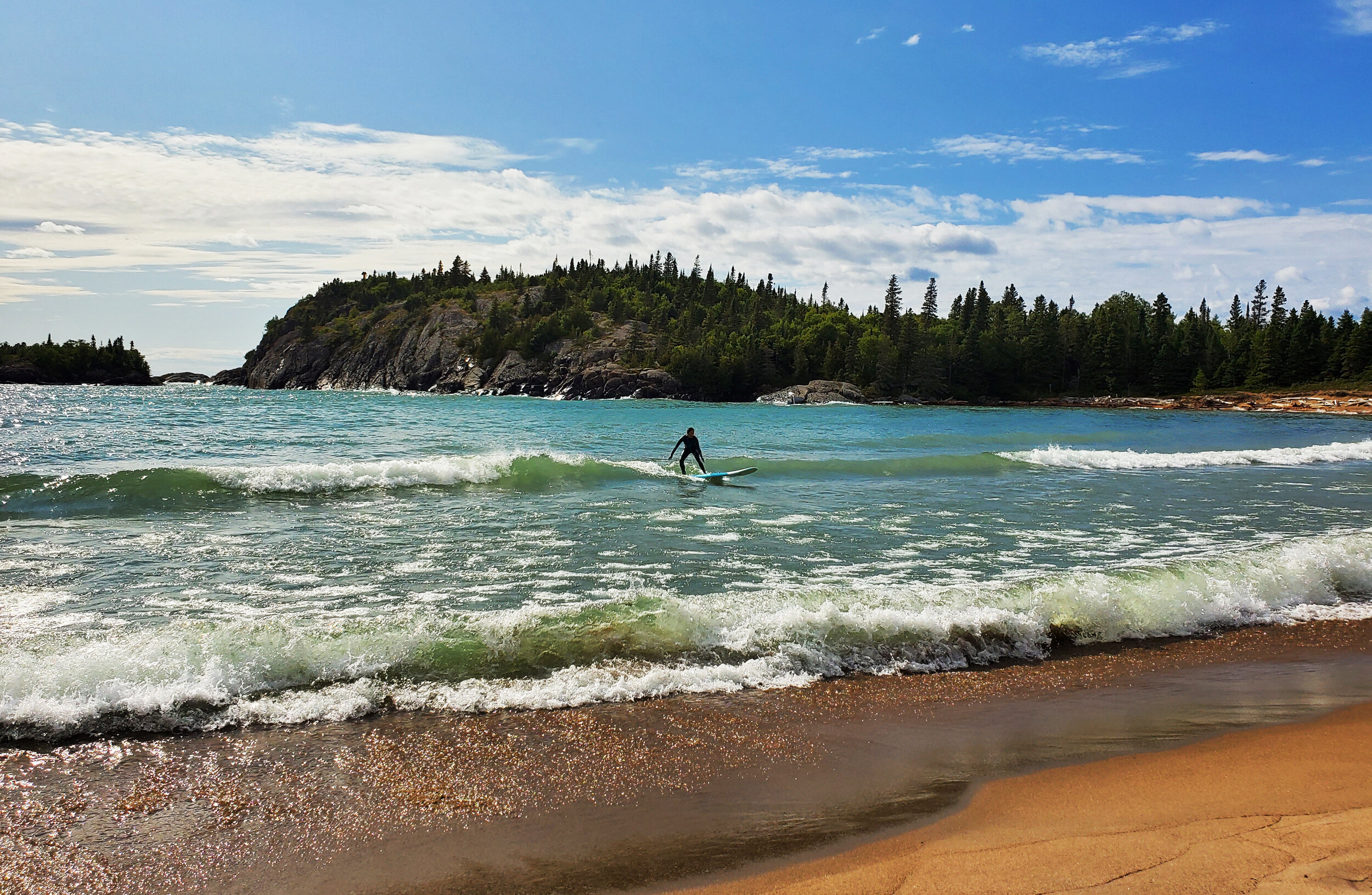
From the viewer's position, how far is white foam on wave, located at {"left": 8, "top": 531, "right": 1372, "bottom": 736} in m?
7.13

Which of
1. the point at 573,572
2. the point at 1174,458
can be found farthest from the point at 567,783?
the point at 1174,458

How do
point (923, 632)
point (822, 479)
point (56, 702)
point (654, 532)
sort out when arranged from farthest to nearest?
1. point (822, 479)
2. point (654, 532)
3. point (923, 632)
4. point (56, 702)

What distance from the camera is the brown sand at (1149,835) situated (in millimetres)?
4586

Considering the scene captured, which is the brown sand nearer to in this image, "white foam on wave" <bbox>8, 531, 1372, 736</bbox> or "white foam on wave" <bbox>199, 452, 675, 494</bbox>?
"white foam on wave" <bbox>8, 531, 1372, 736</bbox>

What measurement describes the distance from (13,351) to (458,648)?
25301 centimetres

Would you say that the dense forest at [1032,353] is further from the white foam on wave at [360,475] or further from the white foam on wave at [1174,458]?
the white foam on wave at [360,475]

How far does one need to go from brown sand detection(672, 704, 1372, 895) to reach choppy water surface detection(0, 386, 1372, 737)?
2.72 m

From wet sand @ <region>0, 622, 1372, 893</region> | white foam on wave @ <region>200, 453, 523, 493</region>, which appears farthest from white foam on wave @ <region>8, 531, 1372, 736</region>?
white foam on wave @ <region>200, 453, 523, 493</region>

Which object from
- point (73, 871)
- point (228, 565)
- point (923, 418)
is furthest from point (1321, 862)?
point (923, 418)

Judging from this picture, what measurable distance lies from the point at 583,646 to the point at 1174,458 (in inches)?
1316

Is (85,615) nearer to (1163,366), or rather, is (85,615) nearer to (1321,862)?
(1321,862)

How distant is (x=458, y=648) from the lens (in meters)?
Result: 8.32

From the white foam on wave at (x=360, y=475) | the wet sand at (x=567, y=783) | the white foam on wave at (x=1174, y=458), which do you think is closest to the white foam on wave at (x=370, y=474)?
the white foam on wave at (x=360, y=475)

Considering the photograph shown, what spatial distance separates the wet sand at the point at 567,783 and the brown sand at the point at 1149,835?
9.7 inches
